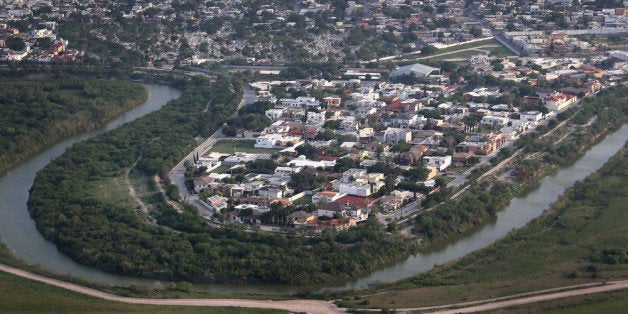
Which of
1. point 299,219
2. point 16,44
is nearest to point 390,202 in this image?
point 299,219

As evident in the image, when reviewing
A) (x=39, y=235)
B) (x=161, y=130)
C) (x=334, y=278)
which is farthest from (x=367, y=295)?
(x=161, y=130)

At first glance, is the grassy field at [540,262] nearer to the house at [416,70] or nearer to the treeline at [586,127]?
the treeline at [586,127]

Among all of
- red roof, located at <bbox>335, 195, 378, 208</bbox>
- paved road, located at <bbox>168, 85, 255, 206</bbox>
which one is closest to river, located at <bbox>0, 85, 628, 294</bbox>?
red roof, located at <bbox>335, 195, 378, 208</bbox>

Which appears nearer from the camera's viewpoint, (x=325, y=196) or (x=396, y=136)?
(x=325, y=196)

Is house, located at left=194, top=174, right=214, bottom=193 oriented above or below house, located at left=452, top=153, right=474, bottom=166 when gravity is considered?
above

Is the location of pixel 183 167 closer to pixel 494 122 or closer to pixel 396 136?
pixel 396 136

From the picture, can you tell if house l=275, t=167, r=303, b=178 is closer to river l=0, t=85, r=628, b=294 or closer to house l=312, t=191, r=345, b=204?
house l=312, t=191, r=345, b=204
